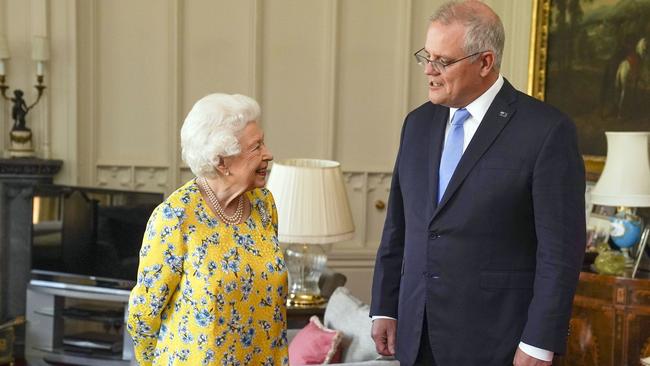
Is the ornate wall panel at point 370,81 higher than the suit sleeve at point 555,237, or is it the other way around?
the ornate wall panel at point 370,81

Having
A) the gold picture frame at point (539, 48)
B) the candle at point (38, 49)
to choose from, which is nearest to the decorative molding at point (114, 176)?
the candle at point (38, 49)

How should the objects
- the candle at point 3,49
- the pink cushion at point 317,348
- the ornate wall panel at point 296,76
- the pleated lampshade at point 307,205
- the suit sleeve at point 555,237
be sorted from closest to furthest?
the suit sleeve at point 555,237 → the pink cushion at point 317,348 → the pleated lampshade at point 307,205 → the candle at point 3,49 → the ornate wall panel at point 296,76

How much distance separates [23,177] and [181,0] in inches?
60.1

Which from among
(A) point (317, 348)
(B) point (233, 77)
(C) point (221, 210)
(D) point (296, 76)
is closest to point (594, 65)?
(D) point (296, 76)

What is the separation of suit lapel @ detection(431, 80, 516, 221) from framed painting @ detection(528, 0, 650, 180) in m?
2.51

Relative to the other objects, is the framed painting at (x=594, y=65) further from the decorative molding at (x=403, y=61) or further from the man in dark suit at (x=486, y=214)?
the man in dark suit at (x=486, y=214)

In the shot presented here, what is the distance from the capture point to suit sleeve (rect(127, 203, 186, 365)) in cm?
217

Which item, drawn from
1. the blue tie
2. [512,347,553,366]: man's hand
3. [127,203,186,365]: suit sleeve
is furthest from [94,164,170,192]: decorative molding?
[512,347,553,366]: man's hand

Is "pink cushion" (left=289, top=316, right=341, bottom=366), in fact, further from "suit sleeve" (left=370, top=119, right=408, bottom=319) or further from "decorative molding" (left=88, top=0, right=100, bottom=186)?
"decorative molding" (left=88, top=0, right=100, bottom=186)

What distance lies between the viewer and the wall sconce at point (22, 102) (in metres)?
5.04

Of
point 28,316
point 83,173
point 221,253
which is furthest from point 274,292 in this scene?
point 83,173

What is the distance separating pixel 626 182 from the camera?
4.02 meters

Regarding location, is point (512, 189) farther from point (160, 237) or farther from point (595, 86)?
point (595, 86)

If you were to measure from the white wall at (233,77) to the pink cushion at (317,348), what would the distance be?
261 cm
